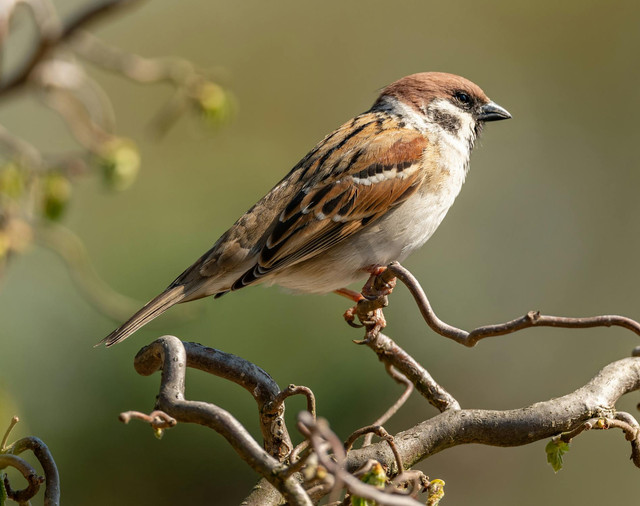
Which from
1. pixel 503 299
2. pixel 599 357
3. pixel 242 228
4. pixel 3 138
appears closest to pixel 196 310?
pixel 242 228

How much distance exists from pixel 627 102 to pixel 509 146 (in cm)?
88

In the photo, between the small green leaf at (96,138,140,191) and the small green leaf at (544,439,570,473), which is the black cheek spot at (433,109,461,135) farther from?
the small green leaf at (544,439,570,473)

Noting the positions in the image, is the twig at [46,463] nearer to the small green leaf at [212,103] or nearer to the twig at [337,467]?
the twig at [337,467]

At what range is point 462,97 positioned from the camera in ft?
10.9

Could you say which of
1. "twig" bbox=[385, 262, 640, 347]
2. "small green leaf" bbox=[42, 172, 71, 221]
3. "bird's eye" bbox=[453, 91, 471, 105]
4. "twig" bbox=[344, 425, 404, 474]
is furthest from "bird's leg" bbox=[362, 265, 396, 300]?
"bird's eye" bbox=[453, 91, 471, 105]

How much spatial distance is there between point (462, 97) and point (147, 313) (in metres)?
1.46

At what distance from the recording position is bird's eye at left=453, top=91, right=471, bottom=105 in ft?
10.9

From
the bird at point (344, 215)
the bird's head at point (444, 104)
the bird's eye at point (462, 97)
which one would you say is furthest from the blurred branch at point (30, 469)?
the bird's eye at point (462, 97)

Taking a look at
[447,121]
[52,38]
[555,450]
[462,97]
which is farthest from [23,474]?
Answer: [462,97]

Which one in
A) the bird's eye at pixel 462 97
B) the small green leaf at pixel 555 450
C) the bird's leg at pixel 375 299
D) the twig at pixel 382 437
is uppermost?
the bird's eye at pixel 462 97

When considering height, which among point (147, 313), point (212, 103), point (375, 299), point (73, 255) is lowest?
point (375, 299)

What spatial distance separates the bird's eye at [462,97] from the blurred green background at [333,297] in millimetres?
520

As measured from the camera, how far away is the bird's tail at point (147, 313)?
2.57 meters

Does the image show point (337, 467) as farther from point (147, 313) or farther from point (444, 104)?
point (444, 104)
